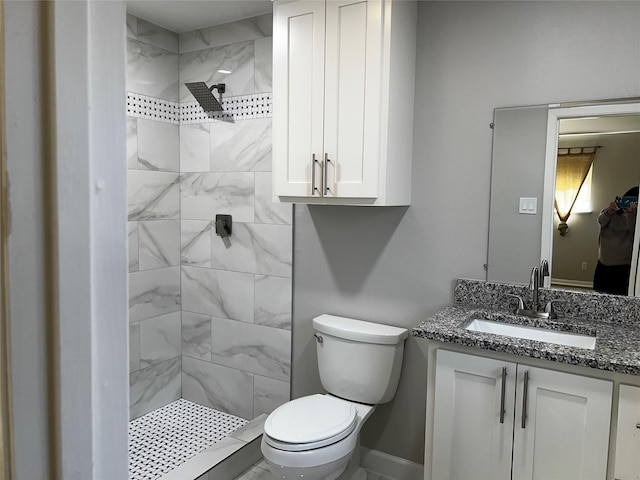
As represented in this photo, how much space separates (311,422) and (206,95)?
1.92 meters

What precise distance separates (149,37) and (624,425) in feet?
9.93

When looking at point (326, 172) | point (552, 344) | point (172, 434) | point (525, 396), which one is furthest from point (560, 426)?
point (172, 434)

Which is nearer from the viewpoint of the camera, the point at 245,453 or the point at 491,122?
the point at 491,122

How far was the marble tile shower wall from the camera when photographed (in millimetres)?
2865

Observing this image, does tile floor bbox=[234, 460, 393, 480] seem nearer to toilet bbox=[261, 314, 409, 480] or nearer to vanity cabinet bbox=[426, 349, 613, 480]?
toilet bbox=[261, 314, 409, 480]

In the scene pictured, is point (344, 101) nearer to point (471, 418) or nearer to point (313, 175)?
point (313, 175)

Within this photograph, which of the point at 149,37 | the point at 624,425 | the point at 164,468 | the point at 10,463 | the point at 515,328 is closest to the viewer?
the point at 10,463

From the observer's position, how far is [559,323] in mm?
2014

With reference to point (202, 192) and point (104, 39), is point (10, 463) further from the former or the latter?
point (202, 192)

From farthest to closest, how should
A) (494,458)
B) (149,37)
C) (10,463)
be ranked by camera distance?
(149,37) < (494,458) < (10,463)

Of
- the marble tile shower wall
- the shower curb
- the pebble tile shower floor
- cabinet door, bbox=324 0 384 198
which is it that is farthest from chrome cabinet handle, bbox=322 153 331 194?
the pebble tile shower floor

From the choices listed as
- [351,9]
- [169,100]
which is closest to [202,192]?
[169,100]

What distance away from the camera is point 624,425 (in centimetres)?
159

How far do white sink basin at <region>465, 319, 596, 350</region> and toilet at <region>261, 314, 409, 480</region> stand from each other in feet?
1.35
